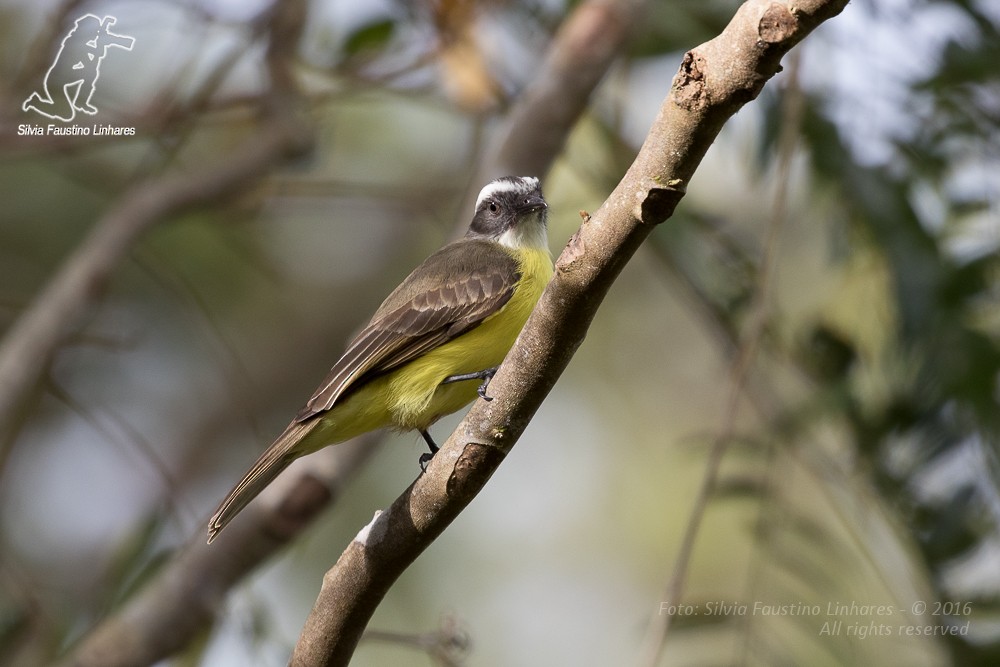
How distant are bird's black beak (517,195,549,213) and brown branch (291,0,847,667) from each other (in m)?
2.00

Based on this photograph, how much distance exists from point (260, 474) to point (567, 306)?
155 centimetres

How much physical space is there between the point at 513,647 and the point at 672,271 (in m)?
3.47

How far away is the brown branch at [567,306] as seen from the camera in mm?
1979

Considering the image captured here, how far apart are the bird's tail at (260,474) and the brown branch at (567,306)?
67cm

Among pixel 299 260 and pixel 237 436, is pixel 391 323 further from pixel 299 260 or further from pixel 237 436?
pixel 299 260

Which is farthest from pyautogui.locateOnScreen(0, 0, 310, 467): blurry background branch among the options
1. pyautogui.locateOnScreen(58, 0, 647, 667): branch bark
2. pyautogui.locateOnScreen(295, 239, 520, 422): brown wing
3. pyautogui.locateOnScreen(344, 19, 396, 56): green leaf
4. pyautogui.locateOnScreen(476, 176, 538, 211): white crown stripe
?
pyautogui.locateOnScreen(295, 239, 520, 422): brown wing

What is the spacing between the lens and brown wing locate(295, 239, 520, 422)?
3.81 metres

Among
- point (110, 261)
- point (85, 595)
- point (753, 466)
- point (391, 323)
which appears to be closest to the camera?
point (391, 323)

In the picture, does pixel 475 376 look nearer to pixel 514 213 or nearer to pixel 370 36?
pixel 514 213

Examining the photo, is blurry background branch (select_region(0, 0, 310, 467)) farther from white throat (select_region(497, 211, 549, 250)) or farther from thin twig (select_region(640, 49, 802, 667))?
thin twig (select_region(640, 49, 802, 667))

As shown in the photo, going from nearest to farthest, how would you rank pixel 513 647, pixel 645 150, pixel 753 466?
pixel 645 150 < pixel 753 466 < pixel 513 647

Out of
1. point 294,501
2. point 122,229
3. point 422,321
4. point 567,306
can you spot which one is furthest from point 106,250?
point 567,306

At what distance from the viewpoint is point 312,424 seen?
12.0 ft

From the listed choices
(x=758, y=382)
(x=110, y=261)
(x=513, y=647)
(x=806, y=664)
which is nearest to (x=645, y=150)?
(x=806, y=664)
